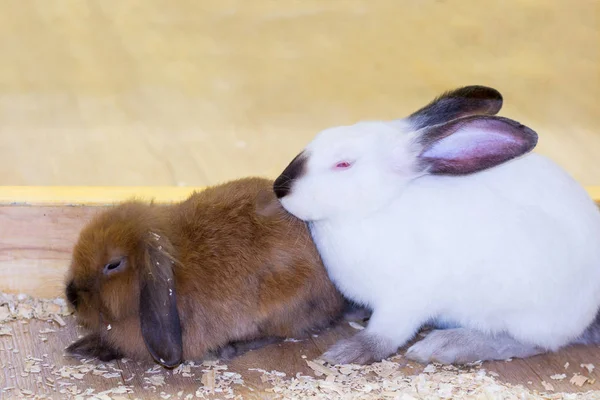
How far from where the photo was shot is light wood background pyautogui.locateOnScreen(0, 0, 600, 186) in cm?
310

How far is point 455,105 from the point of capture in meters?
1.87

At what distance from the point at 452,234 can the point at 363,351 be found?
32 centimetres

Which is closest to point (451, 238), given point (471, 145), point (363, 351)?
point (471, 145)

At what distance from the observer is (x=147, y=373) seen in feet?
5.79

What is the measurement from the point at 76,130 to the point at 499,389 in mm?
1858

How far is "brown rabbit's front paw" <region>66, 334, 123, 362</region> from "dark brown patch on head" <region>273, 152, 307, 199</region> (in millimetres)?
493

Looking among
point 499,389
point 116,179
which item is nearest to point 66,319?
point 116,179

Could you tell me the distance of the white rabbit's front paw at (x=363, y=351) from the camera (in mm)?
1780

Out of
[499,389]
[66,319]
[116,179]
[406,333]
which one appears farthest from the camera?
[116,179]

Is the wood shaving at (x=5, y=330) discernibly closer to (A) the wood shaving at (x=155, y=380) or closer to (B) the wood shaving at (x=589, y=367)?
(A) the wood shaving at (x=155, y=380)

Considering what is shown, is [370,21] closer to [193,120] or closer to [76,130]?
[193,120]

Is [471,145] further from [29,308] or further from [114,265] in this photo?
[29,308]

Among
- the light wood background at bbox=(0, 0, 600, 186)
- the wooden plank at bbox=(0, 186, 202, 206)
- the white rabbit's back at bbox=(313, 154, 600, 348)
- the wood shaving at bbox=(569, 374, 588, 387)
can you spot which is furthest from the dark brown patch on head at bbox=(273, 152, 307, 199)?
the light wood background at bbox=(0, 0, 600, 186)

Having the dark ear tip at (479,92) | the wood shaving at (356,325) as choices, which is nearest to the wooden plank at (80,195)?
the wood shaving at (356,325)
